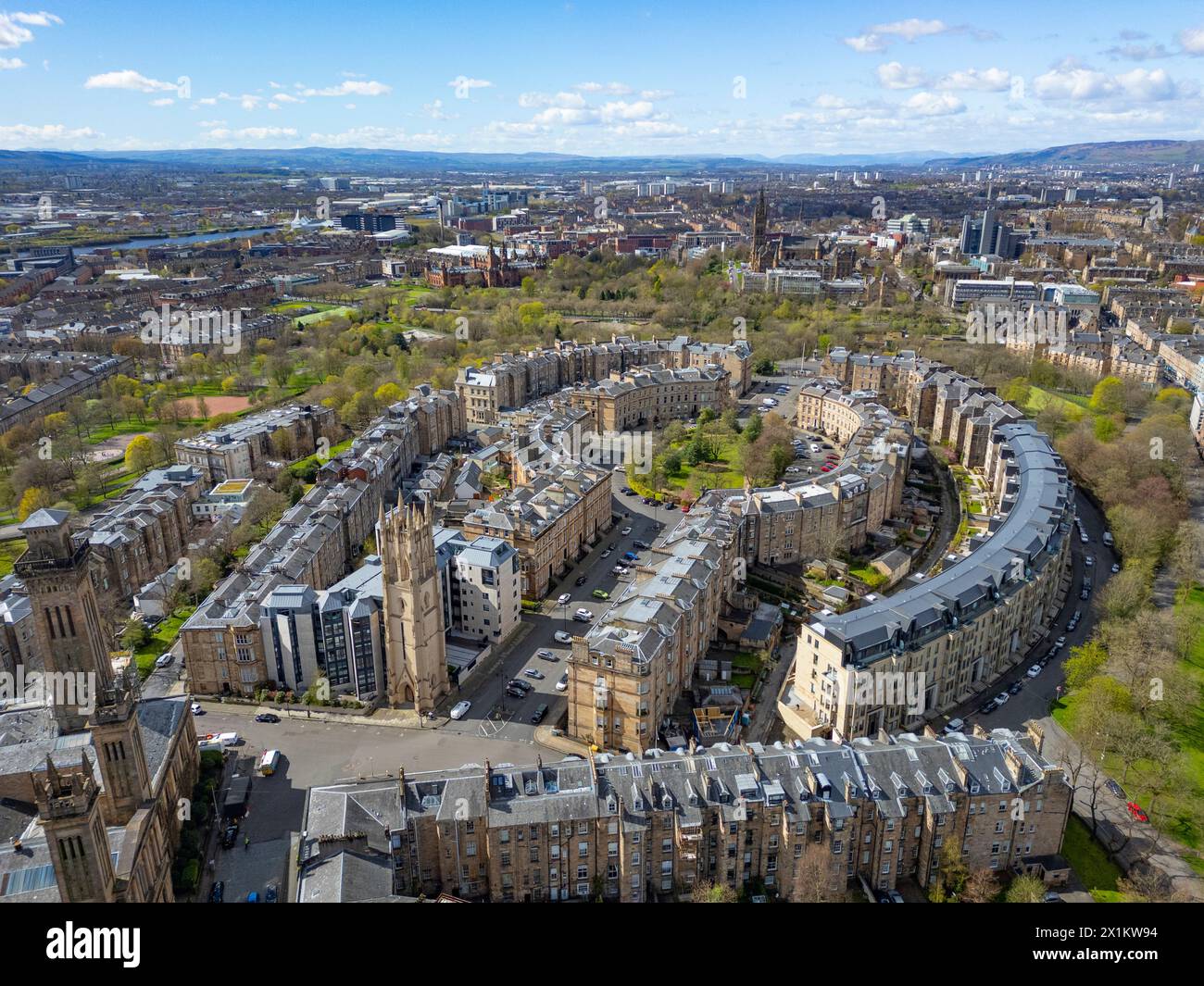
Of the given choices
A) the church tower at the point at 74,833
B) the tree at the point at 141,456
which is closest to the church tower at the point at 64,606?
the church tower at the point at 74,833

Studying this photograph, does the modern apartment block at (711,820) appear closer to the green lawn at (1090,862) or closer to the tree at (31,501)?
the green lawn at (1090,862)

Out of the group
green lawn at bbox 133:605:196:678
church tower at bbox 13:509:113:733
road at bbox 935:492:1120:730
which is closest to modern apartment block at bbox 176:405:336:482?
green lawn at bbox 133:605:196:678

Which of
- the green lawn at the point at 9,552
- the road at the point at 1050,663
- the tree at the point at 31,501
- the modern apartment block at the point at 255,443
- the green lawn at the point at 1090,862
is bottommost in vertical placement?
the green lawn at the point at 1090,862

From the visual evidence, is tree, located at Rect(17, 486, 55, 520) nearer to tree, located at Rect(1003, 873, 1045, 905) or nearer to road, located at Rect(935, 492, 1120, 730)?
road, located at Rect(935, 492, 1120, 730)

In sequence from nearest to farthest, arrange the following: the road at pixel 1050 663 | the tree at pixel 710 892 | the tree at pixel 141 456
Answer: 1. the tree at pixel 710 892
2. the road at pixel 1050 663
3. the tree at pixel 141 456

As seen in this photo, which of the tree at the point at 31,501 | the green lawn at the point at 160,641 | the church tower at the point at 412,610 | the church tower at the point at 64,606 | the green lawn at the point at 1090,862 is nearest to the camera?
the church tower at the point at 64,606
